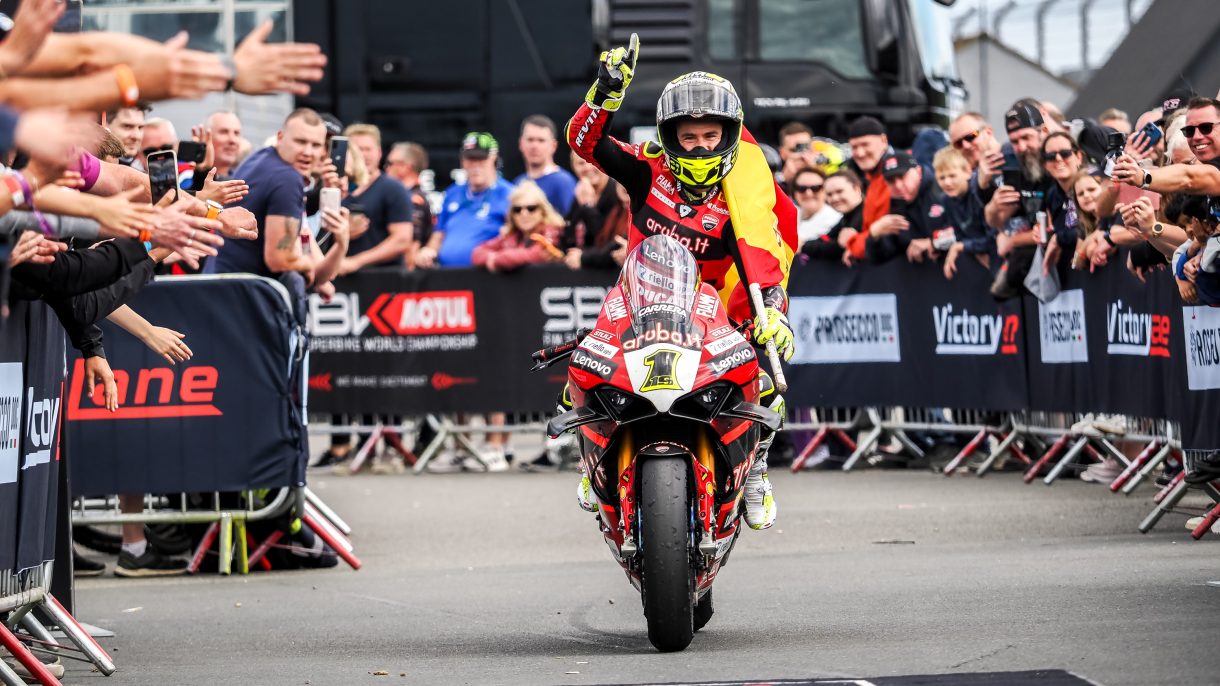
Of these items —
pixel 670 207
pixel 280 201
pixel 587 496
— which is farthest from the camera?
pixel 280 201

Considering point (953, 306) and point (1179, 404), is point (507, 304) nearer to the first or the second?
point (953, 306)

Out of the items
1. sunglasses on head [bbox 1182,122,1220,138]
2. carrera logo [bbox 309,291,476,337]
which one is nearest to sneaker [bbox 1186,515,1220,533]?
sunglasses on head [bbox 1182,122,1220,138]

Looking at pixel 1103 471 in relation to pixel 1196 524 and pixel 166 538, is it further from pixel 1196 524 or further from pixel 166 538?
pixel 166 538

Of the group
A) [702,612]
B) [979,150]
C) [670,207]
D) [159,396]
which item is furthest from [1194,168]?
[979,150]

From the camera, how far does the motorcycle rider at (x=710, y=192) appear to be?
8.05 meters

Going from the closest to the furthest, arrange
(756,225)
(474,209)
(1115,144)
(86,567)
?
1. (756,225)
2. (1115,144)
3. (86,567)
4. (474,209)

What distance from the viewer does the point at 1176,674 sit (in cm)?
628

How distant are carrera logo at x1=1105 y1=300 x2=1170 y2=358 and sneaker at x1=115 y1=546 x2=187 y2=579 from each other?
228 inches

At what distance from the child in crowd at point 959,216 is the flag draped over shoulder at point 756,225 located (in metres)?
6.34

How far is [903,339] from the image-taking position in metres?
15.7

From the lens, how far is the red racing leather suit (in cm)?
834

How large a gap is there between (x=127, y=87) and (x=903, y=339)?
10987mm

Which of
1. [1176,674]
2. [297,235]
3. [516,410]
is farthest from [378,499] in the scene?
[1176,674]

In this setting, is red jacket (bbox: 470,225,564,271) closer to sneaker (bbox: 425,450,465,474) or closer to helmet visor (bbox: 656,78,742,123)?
sneaker (bbox: 425,450,465,474)
